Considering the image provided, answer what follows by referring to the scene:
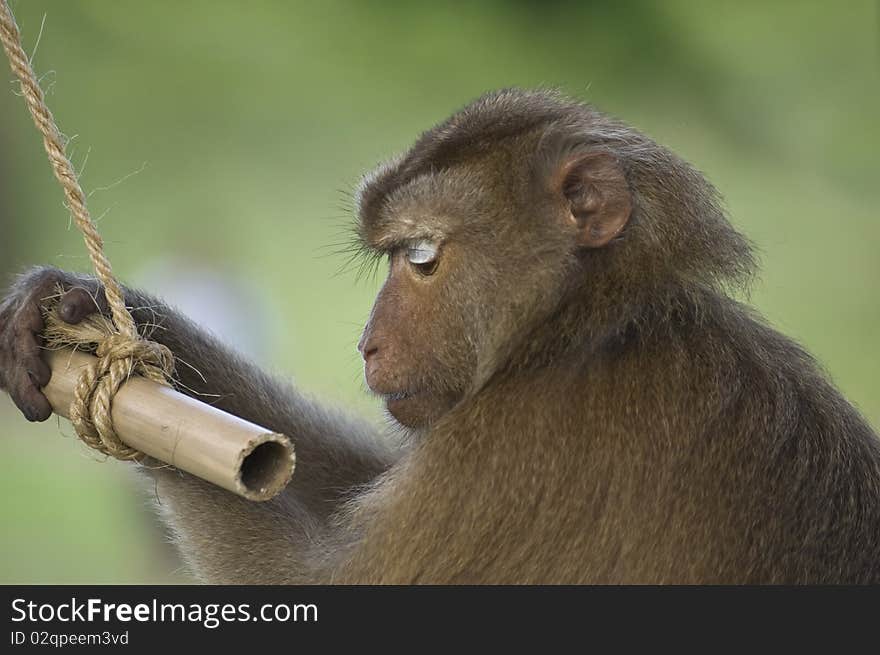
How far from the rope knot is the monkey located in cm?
27

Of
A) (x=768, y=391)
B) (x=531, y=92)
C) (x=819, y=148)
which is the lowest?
(x=768, y=391)

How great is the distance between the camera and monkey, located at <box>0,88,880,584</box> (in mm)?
3072

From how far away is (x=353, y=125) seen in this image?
11961 millimetres

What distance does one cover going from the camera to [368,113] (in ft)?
38.8

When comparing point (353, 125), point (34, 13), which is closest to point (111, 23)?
point (34, 13)

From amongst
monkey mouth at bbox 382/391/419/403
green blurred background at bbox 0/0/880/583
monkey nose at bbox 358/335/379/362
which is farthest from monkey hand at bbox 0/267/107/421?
green blurred background at bbox 0/0/880/583

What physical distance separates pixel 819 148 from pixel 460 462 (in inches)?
351

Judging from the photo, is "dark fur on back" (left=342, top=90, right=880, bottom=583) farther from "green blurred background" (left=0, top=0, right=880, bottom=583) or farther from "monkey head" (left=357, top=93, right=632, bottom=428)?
"green blurred background" (left=0, top=0, right=880, bottom=583)

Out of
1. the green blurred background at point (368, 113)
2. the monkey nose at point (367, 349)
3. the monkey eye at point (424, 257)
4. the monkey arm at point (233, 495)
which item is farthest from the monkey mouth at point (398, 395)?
the green blurred background at point (368, 113)

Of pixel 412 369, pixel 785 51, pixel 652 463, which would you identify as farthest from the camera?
pixel 785 51

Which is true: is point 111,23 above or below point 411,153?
above

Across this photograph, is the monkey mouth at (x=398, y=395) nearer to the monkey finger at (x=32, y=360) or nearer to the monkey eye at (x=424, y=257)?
the monkey eye at (x=424, y=257)

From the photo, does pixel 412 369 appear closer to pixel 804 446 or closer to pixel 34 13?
pixel 804 446

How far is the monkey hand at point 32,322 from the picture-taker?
10.3 feet
